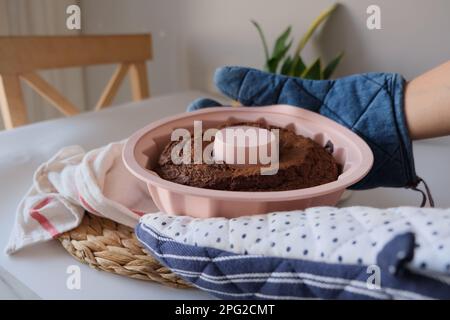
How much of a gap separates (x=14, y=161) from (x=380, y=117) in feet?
1.32

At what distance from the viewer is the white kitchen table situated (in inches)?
13.4

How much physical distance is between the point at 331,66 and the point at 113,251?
50 centimetres

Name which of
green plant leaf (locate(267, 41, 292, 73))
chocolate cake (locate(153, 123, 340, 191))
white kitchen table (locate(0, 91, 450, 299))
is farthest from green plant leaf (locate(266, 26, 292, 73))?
chocolate cake (locate(153, 123, 340, 191))

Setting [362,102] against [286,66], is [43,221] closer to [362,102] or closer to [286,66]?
[362,102]

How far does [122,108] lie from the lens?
0.75m

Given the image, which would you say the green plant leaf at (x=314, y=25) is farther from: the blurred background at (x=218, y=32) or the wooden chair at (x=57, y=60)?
the wooden chair at (x=57, y=60)

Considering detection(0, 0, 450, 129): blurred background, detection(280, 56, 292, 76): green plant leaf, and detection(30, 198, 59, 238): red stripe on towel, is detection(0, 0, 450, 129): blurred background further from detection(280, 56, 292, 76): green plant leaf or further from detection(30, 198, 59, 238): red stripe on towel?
detection(30, 198, 59, 238): red stripe on towel

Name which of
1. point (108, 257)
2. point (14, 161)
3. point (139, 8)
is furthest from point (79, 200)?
point (139, 8)

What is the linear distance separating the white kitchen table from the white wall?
0.43 ft

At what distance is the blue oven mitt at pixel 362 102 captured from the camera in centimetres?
43

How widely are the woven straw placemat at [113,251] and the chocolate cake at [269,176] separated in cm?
6

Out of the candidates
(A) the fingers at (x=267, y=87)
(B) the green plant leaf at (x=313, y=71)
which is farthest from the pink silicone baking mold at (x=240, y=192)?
(B) the green plant leaf at (x=313, y=71)

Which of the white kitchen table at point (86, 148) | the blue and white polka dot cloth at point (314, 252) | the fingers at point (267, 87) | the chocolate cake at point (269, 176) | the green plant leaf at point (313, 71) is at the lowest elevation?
the white kitchen table at point (86, 148)
